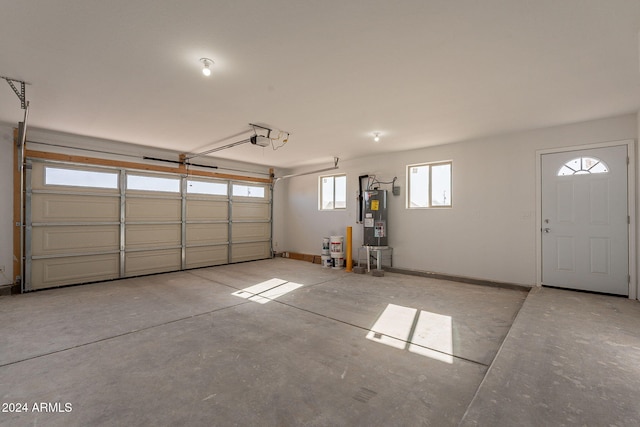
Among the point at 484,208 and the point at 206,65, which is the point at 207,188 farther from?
the point at 484,208

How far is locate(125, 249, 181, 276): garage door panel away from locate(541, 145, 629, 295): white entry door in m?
7.13

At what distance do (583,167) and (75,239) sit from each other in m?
8.52

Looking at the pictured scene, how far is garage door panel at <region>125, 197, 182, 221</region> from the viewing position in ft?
18.8

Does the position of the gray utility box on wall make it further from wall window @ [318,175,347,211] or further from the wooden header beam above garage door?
the wooden header beam above garage door

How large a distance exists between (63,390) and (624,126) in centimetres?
687

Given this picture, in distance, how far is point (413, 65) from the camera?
266cm

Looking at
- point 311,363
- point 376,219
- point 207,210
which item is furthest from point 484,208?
point 207,210

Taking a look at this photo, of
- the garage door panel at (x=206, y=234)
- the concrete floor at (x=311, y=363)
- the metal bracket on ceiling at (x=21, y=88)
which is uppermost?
the metal bracket on ceiling at (x=21, y=88)

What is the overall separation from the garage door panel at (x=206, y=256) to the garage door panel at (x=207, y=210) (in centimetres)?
73

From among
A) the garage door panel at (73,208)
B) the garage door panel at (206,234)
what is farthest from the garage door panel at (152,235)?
the garage door panel at (73,208)

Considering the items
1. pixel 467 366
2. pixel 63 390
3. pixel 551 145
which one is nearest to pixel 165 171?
pixel 63 390

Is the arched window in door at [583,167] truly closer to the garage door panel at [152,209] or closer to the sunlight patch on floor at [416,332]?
the sunlight patch on floor at [416,332]

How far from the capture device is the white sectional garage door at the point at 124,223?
480cm

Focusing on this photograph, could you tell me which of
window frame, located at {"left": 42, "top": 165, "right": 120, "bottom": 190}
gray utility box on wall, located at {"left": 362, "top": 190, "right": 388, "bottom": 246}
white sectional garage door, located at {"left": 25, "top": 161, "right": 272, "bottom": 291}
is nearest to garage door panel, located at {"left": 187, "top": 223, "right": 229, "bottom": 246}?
white sectional garage door, located at {"left": 25, "top": 161, "right": 272, "bottom": 291}
